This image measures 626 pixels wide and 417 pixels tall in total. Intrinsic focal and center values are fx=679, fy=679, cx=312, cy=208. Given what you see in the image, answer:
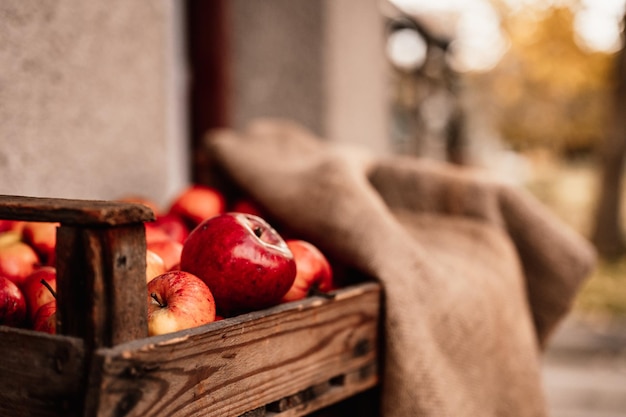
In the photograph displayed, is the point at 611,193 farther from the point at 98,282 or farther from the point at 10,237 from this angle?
the point at 98,282

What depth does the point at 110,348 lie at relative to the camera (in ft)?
3.43

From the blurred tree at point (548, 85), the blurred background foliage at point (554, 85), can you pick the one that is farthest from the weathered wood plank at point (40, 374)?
the blurred tree at point (548, 85)

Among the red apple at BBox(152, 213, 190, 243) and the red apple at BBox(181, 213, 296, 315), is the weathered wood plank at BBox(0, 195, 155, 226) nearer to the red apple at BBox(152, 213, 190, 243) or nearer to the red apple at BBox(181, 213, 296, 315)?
the red apple at BBox(181, 213, 296, 315)

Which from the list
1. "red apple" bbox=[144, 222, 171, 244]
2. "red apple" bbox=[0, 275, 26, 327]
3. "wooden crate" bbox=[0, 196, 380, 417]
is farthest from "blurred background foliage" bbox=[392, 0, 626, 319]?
"red apple" bbox=[0, 275, 26, 327]

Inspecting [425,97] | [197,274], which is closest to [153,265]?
[197,274]

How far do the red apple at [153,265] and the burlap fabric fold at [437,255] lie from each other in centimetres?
55

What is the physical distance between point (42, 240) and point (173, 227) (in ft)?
1.33

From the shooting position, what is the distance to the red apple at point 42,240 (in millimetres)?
1635

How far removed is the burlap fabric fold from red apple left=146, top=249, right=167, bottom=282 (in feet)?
1.80

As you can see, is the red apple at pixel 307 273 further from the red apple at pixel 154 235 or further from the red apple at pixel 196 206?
the red apple at pixel 196 206

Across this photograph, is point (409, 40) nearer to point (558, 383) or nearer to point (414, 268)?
point (558, 383)

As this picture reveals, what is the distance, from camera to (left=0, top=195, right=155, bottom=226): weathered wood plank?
1.02 meters

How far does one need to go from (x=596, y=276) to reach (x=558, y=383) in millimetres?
3705

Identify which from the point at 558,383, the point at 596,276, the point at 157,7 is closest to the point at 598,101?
the point at 596,276
